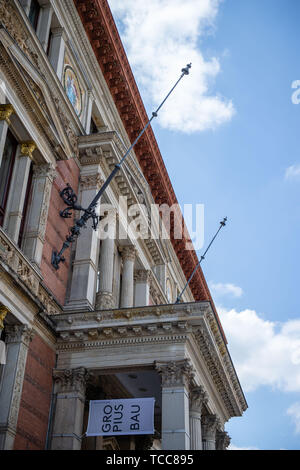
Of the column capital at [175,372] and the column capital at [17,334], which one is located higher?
the column capital at [17,334]

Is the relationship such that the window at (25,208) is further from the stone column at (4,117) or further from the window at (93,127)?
the window at (93,127)

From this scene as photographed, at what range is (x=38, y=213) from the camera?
51.6ft

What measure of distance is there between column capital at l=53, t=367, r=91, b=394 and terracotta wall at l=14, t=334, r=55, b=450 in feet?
0.78

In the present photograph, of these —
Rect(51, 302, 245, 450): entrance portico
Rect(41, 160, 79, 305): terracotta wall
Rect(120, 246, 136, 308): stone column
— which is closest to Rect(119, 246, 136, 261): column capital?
Rect(120, 246, 136, 308): stone column

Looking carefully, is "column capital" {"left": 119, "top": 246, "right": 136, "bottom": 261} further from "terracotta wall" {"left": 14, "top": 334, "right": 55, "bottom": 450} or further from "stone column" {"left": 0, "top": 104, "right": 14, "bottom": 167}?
"stone column" {"left": 0, "top": 104, "right": 14, "bottom": 167}

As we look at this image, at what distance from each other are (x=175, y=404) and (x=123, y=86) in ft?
46.3

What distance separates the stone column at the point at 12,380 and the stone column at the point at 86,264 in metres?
2.79

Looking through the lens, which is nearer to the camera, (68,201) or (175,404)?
(175,404)

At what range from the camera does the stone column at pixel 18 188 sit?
1460 cm

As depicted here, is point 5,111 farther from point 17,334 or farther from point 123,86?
point 123,86

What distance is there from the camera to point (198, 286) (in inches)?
1428

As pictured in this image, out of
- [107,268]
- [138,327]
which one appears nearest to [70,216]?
[107,268]

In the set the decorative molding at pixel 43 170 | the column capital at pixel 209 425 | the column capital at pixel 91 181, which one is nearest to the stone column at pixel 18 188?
the decorative molding at pixel 43 170
